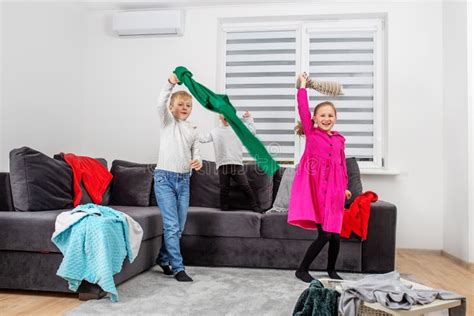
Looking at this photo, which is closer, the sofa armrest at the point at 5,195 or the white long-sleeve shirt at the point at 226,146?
the sofa armrest at the point at 5,195

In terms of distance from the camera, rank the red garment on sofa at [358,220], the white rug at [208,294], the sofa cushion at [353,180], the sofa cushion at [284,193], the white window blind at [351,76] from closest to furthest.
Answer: the white rug at [208,294] < the red garment on sofa at [358,220] < the sofa cushion at [284,193] < the sofa cushion at [353,180] < the white window blind at [351,76]

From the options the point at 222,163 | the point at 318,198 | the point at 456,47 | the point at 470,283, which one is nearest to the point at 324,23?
the point at 456,47

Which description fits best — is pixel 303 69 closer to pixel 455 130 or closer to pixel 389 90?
pixel 389 90

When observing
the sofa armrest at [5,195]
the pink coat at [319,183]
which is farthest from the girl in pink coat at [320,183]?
the sofa armrest at [5,195]

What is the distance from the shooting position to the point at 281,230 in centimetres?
358

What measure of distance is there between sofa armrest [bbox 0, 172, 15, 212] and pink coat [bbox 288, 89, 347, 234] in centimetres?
196

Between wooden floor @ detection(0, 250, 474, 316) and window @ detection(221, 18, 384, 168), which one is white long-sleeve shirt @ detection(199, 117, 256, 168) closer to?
window @ detection(221, 18, 384, 168)

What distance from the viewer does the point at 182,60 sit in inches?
191

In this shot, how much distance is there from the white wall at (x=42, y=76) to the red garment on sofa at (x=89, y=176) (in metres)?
0.58

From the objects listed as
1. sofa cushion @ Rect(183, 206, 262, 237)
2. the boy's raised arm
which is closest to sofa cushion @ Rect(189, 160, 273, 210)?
sofa cushion @ Rect(183, 206, 262, 237)

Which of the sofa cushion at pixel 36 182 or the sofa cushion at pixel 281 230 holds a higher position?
the sofa cushion at pixel 36 182

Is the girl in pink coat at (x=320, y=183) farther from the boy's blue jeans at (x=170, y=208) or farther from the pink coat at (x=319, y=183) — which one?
the boy's blue jeans at (x=170, y=208)

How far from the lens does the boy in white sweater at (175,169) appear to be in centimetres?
309

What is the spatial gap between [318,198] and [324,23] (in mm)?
2409
